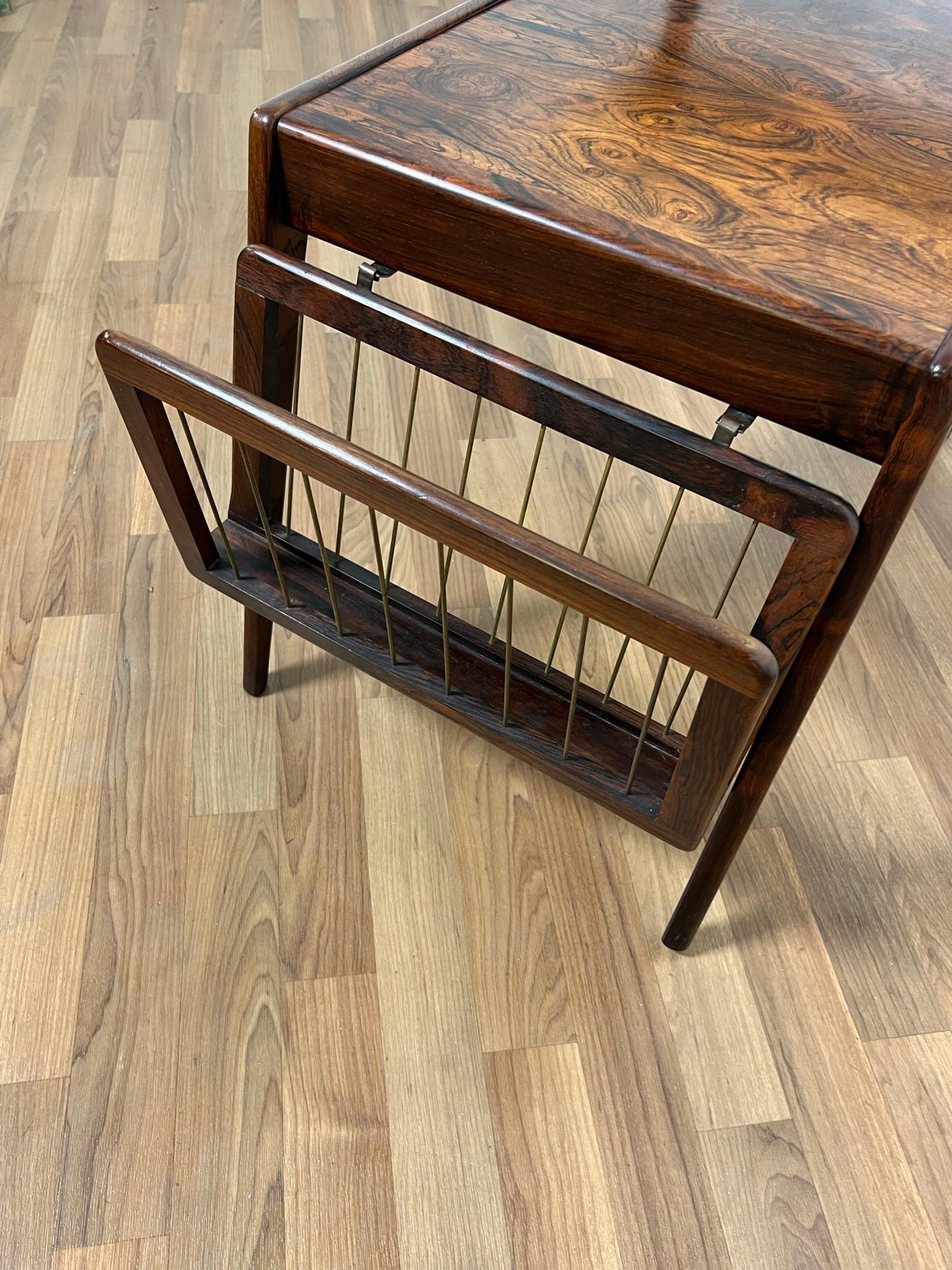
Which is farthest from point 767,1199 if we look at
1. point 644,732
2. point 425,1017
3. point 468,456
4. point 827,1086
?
point 468,456

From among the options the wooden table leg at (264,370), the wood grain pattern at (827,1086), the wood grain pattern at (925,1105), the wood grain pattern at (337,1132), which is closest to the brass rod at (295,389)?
the wooden table leg at (264,370)

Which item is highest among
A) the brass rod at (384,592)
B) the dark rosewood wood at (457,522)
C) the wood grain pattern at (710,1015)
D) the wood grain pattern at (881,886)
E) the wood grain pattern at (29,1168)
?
the dark rosewood wood at (457,522)

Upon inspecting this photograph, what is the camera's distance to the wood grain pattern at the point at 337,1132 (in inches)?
35.1

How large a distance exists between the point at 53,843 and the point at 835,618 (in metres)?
0.83

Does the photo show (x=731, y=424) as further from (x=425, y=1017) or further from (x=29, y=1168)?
(x=29, y=1168)

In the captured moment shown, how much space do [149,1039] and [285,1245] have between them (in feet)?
0.73

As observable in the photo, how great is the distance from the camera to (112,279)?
1763 mm

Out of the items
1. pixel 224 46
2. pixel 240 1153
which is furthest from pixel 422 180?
pixel 224 46

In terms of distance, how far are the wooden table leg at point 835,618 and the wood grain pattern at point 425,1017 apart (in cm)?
27

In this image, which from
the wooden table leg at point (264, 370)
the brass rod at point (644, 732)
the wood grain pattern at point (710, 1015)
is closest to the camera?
the brass rod at point (644, 732)

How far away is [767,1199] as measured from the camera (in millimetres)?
927

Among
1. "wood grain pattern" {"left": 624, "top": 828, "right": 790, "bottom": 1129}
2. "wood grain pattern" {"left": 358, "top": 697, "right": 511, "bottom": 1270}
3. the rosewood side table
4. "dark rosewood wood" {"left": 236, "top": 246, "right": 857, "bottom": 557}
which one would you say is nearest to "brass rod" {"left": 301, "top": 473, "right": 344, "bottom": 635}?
the rosewood side table

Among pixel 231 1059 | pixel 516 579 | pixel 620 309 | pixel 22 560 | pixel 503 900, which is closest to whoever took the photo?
pixel 516 579

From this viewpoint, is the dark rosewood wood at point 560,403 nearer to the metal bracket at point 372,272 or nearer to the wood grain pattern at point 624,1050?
the metal bracket at point 372,272
